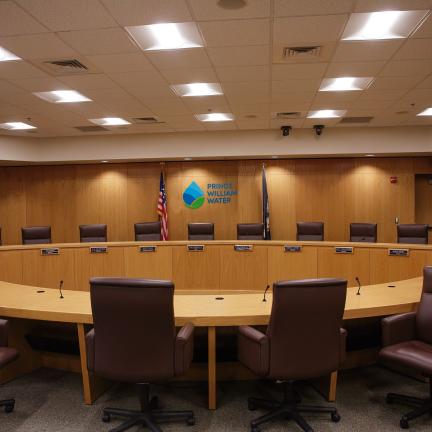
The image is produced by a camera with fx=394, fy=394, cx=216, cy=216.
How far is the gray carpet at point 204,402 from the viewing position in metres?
2.53

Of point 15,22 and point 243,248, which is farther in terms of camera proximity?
point 243,248

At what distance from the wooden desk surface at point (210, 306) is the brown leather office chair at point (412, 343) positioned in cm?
11

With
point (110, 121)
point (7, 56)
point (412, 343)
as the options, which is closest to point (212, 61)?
point (7, 56)

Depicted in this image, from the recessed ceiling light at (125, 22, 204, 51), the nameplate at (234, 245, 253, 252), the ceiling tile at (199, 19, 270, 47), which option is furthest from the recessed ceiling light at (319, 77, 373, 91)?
the nameplate at (234, 245, 253, 252)

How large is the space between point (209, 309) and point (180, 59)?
7.71 feet

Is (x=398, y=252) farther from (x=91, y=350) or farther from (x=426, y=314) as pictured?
(x=91, y=350)

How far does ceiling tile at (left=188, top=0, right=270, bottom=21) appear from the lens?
8.82 feet

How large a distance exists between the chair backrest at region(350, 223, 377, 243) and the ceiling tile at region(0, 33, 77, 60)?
503 cm

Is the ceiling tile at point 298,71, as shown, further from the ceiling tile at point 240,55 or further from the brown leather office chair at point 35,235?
the brown leather office chair at point 35,235

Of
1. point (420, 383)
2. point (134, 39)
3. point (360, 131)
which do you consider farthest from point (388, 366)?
point (360, 131)

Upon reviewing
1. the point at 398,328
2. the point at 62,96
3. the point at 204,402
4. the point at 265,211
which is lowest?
the point at 204,402

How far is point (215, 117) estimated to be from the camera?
6523mm

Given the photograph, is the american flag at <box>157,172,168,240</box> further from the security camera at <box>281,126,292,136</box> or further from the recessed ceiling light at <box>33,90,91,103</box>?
the recessed ceiling light at <box>33,90,91,103</box>

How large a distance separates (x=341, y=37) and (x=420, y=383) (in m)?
2.87
